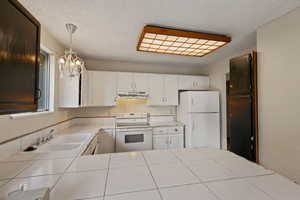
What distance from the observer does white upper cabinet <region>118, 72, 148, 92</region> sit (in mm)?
3145

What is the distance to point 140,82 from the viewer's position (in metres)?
3.25

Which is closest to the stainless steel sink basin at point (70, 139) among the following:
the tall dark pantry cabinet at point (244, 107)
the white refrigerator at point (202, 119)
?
the white refrigerator at point (202, 119)

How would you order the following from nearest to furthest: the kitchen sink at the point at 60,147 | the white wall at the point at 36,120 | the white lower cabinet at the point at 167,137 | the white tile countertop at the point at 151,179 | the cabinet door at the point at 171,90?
the white tile countertop at the point at 151,179 → the white wall at the point at 36,120 → the kitchen sink at the point at 60,147 → the white lower cabinet at the point at 167,137 → the cabinet door at the point at 171,90

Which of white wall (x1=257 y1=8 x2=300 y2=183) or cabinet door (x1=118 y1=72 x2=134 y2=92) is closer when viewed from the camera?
white wall (x1=257 y1=8 x2=300 y2=183)

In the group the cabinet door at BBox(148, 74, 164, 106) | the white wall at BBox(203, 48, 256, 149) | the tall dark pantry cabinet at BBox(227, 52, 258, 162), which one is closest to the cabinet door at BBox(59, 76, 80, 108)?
the cabinet door at BBox(148, 74, 164, 106)

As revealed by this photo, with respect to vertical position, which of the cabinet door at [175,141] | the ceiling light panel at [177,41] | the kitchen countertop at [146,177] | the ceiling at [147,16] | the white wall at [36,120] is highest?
the ceiling at [147,16]

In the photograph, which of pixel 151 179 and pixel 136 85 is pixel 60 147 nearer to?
pixel 151 179

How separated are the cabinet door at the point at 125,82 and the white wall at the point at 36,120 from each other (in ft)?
3.91

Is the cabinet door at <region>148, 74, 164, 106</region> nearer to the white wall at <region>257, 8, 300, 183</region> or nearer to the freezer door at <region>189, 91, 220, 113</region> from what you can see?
the freezer door at <region>189, 91, 220, 113</region>

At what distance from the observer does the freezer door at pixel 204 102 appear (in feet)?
9.88

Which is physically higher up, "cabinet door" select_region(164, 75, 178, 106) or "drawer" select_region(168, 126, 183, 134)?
"cabinet door" select_region(164, 75, 178, 106)

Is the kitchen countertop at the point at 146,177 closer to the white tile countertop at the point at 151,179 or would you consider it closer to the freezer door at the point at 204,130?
the white tile countertop at the point at 151,179

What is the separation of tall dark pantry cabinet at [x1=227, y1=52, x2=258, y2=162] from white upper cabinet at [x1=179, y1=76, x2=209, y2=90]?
1368 millimetres

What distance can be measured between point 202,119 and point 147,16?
2.34 meters
